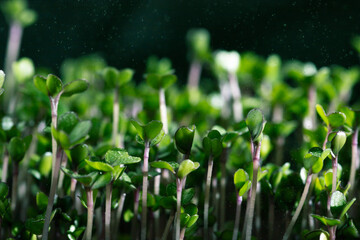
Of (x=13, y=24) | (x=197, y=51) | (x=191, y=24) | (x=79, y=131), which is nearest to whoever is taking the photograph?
(x=79, y=131)

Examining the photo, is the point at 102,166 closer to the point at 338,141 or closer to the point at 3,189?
the point at 3,189

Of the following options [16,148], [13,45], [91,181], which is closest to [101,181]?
[91,181]

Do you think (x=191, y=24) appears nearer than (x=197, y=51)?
Yes

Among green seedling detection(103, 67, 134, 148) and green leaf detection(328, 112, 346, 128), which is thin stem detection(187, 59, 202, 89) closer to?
green seedling detection(103, 67, 134, 148)

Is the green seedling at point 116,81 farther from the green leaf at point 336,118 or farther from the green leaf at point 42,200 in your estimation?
the green leaf at point 336,118

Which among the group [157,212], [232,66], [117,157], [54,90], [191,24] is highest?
[191,24]
